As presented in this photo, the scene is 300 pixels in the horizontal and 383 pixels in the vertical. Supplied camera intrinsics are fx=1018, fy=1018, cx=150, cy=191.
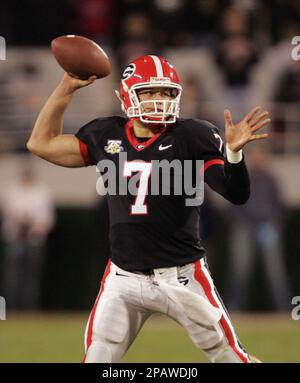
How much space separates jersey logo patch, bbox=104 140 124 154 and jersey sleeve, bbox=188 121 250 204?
0.35 m

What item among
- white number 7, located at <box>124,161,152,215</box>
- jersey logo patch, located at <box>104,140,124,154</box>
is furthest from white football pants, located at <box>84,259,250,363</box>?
jersey logo patch, located at <box>104,140,124,154</box>

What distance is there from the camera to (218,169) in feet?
14.6

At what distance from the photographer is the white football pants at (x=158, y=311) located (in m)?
4.45

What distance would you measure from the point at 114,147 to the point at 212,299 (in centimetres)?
82

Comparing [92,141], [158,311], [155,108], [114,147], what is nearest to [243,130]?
[155,108]

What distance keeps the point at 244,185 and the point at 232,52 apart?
220 inches

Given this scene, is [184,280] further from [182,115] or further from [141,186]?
[182,115]

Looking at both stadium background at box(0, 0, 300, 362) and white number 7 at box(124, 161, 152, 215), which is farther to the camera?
stadium background at box(0, 0, 300, 362)

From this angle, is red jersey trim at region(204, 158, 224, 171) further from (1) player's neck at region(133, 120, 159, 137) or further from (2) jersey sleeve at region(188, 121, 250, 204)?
(1) player's neck at region(133, 120, 159, 137)

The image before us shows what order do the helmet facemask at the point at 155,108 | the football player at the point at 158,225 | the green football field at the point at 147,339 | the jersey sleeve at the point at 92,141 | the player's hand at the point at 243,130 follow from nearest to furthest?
the player's hand at the point at 243,130, the football player at the point at 158,225, the helmet facemask at the point at 155,108, the jersey sleeve at the point at 92,141, the green football field at the point at 147,339

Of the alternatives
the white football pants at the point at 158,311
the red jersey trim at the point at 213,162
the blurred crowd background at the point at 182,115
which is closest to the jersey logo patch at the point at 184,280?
the white football pants at the point at 158,311

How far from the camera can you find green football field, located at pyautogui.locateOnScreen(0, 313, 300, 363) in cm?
665

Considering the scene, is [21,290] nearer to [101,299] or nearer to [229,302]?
[229,302]

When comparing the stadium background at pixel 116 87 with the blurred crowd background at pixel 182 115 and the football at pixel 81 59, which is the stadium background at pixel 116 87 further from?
the football at pixel 81 59
